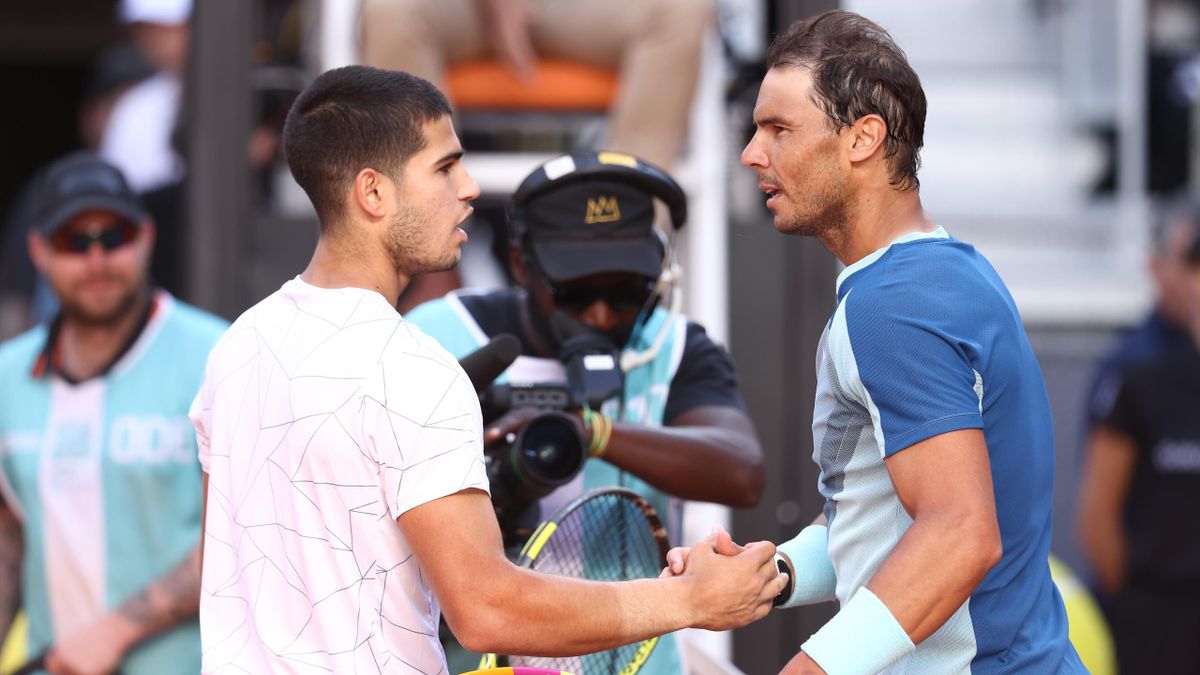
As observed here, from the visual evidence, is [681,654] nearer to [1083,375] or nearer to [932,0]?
[1083,375]

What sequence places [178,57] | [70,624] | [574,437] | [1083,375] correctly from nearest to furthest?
[574,437] < [70,624] < [178,57] < [1083,375]

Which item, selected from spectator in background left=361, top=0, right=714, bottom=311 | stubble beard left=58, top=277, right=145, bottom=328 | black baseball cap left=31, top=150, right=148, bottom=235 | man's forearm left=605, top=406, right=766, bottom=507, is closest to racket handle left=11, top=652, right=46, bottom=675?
stubble beard left=58, top=277, right=145, bottom=328

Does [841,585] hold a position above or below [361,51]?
below

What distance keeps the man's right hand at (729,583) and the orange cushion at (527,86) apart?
2.35 meters

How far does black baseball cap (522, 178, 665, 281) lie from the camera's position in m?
3.20

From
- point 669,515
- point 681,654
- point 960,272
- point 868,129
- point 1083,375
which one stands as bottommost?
point 1083,375

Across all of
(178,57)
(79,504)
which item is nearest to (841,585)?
(79,504)

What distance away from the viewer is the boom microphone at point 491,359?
2.72 meters

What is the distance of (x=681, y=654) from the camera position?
3.22 metres

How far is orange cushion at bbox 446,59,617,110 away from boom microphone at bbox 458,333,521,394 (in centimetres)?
197

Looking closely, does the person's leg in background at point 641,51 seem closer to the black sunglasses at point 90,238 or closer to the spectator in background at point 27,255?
the black sunglasses at point 90,238

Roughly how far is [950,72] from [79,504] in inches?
260

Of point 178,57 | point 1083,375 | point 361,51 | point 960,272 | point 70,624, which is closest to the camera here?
point 960,272

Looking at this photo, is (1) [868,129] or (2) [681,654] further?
(2) [681,654]
